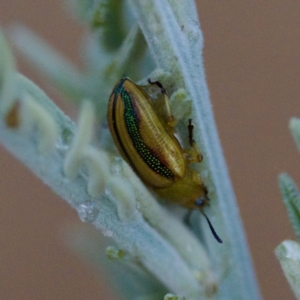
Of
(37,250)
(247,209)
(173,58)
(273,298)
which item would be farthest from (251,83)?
(173,58)

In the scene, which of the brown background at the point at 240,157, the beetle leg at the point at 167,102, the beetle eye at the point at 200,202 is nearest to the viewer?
the beetle leg at the point at 167,102

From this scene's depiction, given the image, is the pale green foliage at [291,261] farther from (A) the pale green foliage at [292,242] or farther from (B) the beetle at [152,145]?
(B) the beetle at [152,145]

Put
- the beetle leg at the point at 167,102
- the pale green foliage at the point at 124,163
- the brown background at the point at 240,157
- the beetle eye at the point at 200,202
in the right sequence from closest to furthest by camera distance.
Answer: the pale green foliage at the point at 124,163
the beetle leg at the point at 167,102
the beetle eye at the point at 200,202
the brown background at the point at 240,157

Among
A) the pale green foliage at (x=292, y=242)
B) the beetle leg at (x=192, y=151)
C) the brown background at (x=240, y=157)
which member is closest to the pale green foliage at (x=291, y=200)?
the pale green foliage at (x=292, y=242)

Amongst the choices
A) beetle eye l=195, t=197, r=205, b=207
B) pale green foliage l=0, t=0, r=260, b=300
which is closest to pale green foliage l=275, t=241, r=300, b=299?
pale green foliage l=0, t=0, r=260, b=300

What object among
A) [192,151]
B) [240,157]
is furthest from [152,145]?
[240,157]

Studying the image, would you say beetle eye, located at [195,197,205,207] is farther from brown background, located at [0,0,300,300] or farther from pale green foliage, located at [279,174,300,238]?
brown background, located at [0,0,300,300]

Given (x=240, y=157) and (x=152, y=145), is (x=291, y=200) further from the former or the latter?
(x=240, y=157)
